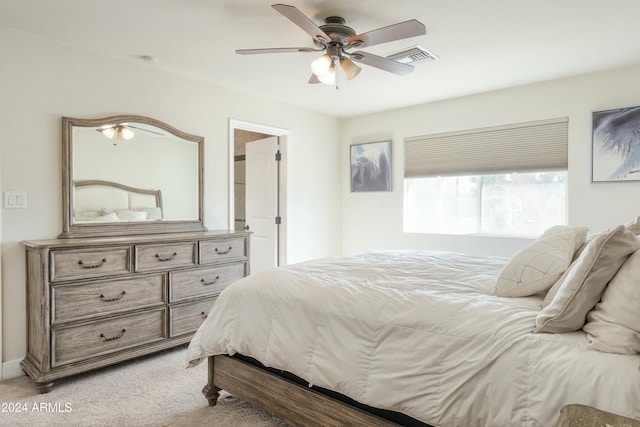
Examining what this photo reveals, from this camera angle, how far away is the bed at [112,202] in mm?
2951

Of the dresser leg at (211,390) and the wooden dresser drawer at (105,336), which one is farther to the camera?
the wooden dresser drawer at (105,336)

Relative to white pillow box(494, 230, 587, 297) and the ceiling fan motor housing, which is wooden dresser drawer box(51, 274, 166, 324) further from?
white pillow box(494, 230, 587, 297)

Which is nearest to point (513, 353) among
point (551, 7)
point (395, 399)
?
point (395, 399)

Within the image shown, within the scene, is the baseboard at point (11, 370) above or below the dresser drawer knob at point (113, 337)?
below

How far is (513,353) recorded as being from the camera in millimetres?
1232

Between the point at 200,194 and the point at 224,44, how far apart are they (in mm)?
1446

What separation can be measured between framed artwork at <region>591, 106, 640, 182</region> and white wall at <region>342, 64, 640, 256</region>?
0.07m

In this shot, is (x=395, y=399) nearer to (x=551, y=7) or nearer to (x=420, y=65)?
(x=551, y=7)

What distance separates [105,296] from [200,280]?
737 mm

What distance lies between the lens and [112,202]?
3117 mm

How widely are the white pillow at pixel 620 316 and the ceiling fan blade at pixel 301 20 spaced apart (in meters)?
1.76

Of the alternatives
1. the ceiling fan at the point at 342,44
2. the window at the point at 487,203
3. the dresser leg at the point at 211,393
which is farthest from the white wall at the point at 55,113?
the window at the point at 487,203

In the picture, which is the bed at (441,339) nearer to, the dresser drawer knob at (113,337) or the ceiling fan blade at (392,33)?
the dresser drawer knob at (113,337)

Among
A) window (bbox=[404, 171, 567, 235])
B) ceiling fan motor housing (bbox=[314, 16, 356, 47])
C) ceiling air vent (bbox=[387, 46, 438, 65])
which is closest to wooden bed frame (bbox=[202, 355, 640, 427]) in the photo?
ceiling fan motor housing (bbox=[314, 16, 356, 47])
